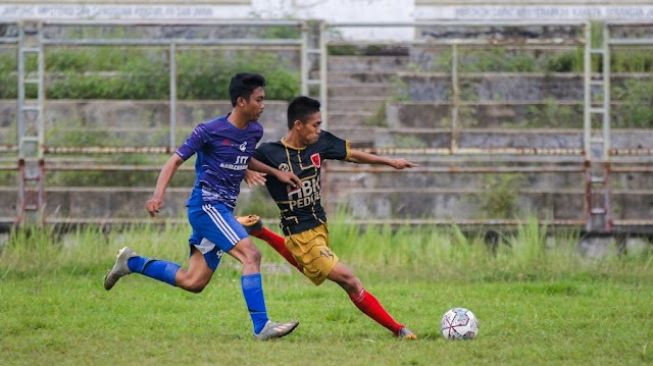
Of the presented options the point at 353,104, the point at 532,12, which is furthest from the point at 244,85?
the point at 532,12

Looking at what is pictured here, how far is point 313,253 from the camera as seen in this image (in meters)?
9.59

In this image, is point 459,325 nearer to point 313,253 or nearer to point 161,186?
point 313,253

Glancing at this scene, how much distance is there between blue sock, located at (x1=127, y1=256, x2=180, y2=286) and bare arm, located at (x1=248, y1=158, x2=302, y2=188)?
0.93 m

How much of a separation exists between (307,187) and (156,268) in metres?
1.27

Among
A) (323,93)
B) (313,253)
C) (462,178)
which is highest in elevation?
(323,93)

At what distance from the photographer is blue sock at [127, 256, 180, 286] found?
9.79 m

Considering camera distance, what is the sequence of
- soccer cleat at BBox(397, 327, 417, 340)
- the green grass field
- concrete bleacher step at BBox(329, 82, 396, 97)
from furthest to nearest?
1. concrete bleacher step at BBox(329, 82, 396, 97)
2. soccer cleat at BBox(397, 327, 417, 340)
3. the green grass field

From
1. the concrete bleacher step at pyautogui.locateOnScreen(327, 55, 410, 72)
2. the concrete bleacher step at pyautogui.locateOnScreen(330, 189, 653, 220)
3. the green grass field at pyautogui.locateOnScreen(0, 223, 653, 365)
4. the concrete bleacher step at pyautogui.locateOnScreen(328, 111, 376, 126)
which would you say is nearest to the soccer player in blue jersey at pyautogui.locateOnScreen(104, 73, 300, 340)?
the green grass field at pyautogui.locateOnScreen(0, 223, 653, 365)

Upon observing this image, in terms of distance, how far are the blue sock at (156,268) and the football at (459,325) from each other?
6.55ft

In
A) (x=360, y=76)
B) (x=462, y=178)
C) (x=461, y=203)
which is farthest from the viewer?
(x=360, y=76)

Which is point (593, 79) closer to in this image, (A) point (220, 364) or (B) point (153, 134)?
(B) point (153, 134)

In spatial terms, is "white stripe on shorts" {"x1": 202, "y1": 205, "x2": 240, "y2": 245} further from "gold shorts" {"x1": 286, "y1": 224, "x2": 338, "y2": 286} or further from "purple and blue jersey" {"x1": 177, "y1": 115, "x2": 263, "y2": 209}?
"gold shorts" {"x1": 286, "y1": 224, "x2": 338, "y2": 286}

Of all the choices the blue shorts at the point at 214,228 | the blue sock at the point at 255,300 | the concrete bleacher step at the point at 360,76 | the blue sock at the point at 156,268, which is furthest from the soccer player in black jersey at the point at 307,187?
the concrete bleacher step at the point at 360,76

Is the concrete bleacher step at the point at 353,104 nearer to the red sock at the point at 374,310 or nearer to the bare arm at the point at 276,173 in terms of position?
the bare arm at the point at 276,173
